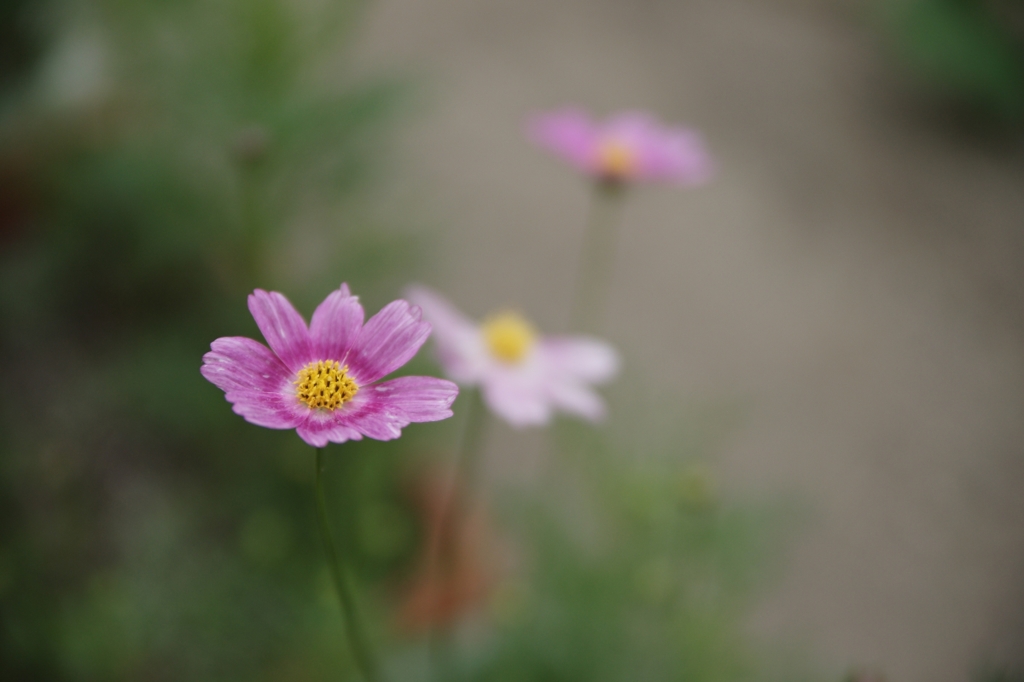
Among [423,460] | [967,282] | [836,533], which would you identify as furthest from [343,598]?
[967,282]

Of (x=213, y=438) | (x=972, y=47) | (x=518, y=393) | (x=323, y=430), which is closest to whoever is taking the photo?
(x=323, y=430)

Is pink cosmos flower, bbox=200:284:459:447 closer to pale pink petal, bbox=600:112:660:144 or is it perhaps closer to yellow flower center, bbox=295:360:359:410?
yellow flower center, bbox=295:360:359:410

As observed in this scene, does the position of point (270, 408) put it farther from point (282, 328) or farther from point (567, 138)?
point (567, 138)

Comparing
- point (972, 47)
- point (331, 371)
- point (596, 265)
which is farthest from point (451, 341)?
point (972, 47)

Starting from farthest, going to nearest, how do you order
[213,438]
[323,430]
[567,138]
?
1. [213,438]
2. [567,138]
3. [323,430]

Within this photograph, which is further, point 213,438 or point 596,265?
point 596,265

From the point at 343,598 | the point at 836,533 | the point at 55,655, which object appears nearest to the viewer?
the point at 343,598

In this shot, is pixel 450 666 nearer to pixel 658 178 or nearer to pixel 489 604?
pixel 489 604
